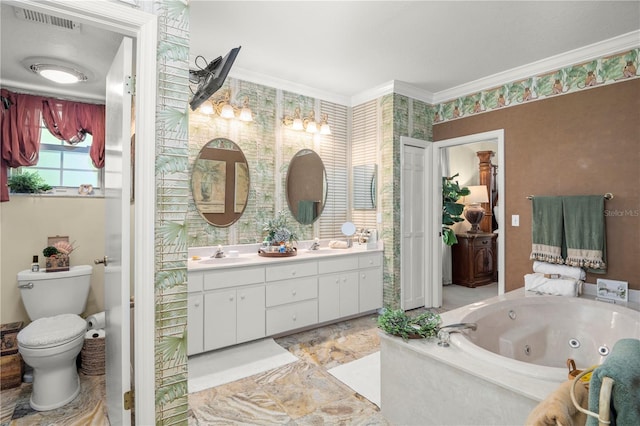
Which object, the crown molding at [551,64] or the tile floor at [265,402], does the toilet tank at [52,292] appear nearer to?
the tile floor at [265,402]

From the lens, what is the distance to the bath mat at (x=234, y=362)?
240 cm

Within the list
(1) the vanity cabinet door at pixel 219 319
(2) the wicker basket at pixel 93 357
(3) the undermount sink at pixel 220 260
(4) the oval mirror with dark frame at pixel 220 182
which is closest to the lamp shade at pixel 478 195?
(4) the oval mirror with dark frame at pixel 220 182

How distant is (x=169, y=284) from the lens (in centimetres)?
152

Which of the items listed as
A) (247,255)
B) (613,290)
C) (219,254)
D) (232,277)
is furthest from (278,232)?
(613,290)

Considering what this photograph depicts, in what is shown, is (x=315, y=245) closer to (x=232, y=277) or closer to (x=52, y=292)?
(x=232, y=277)

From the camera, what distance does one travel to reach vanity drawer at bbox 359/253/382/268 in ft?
12.2

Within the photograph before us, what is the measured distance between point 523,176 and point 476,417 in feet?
8.76

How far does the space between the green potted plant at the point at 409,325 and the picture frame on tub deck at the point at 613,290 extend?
182 centimetres

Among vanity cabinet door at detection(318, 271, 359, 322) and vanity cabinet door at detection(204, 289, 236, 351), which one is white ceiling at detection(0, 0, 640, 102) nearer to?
vanity cabinet door at detection(204, 289, 236, 351)

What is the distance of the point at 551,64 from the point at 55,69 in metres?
4.38

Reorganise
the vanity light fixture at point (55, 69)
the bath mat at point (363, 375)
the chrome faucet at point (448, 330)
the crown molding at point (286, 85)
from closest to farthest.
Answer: the chrome faucet at point (448, 330) → the bath mat at point (363, 375) → the vanity light fixture at point (55, 69) → the crown molding at point (286, 85)

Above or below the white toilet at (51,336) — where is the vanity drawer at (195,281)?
above

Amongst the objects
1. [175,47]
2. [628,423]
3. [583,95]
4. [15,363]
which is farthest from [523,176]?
[15,363]

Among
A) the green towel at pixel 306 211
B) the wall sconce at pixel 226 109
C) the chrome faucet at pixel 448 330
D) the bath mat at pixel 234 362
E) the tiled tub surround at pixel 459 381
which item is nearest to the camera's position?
the tiled tub surround at pixel 459 381
